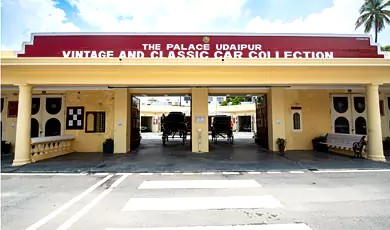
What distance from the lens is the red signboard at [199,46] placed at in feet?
32.1

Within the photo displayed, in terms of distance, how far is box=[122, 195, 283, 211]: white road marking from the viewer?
12.3 feet

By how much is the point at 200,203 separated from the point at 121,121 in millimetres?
7289

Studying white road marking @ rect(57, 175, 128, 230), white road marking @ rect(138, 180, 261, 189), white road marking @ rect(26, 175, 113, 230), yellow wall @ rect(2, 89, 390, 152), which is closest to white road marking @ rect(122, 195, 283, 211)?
white road marking @ rect(57, 175, 128, 230)

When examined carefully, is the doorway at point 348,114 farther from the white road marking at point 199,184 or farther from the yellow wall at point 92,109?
the yellow wall at point 92,109

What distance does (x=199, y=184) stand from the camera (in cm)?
511

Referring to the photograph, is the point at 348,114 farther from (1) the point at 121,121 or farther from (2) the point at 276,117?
(1) the point at 121,121

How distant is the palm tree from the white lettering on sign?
25.1m

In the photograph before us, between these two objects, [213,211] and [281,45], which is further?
[281,45]

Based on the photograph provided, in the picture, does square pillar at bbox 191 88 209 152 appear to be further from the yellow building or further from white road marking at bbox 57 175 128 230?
white road marking at bbox 57 175 128 230

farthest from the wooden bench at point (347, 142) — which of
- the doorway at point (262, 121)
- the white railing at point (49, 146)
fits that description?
the white railing at point (49, 146)

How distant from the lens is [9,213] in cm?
354

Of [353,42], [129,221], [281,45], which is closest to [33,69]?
[129,221]

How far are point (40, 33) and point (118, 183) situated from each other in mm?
8750

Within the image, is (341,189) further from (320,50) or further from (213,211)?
(320,50)
